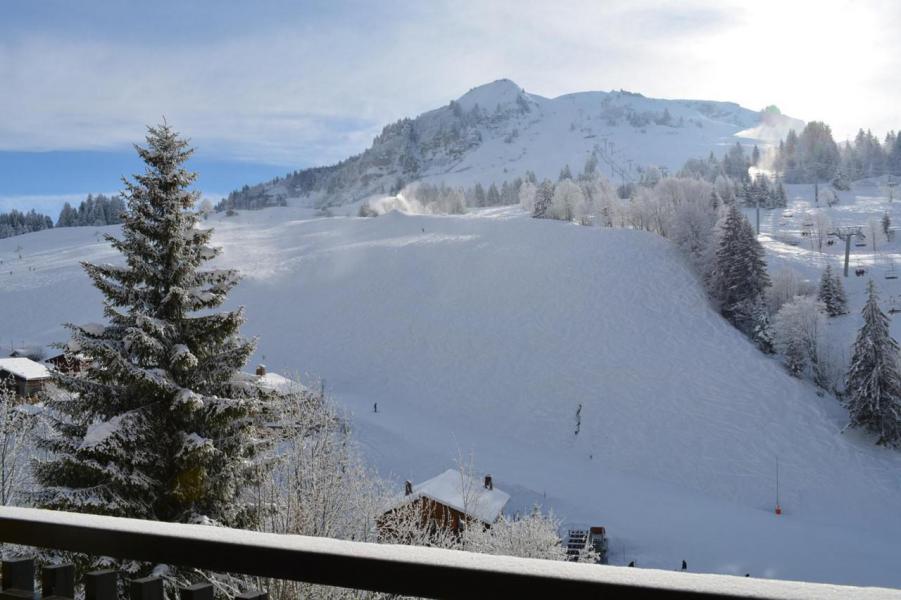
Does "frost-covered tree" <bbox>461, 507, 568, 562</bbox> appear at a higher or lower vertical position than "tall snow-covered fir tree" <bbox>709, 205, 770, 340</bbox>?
lower

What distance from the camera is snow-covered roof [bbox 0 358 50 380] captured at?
1304 inches

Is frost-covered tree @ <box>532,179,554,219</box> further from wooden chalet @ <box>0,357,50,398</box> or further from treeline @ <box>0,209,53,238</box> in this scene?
treeline @ <box>0,209,53,238</box>

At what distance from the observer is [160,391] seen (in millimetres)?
10969

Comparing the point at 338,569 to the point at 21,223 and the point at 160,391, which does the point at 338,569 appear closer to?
the point at 160,391

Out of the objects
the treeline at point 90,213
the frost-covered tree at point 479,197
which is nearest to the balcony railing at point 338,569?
the treeline at point 90,213

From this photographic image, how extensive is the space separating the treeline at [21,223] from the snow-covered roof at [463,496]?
441 ft

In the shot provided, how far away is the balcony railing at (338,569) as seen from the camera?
4.37 ft

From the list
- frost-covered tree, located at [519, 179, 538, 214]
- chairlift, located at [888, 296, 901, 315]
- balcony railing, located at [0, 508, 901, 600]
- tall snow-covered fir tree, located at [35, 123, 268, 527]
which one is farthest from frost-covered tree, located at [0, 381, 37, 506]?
frost-covered tree, located at [519, 179, 538, 214]

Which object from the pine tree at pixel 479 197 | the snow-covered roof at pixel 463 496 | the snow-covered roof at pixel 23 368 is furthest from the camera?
the pine tree at pixel 479 197

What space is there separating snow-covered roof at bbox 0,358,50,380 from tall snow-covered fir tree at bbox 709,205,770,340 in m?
46.3

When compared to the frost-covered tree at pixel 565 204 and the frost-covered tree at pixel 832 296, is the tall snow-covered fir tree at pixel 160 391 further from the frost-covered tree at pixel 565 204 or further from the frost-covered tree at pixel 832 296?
the frost-covered tree at pixel 565 204

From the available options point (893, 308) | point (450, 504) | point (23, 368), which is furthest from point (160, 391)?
point (893, 308)

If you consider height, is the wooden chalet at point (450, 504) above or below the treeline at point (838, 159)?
below

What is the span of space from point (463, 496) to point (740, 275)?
37.6m
